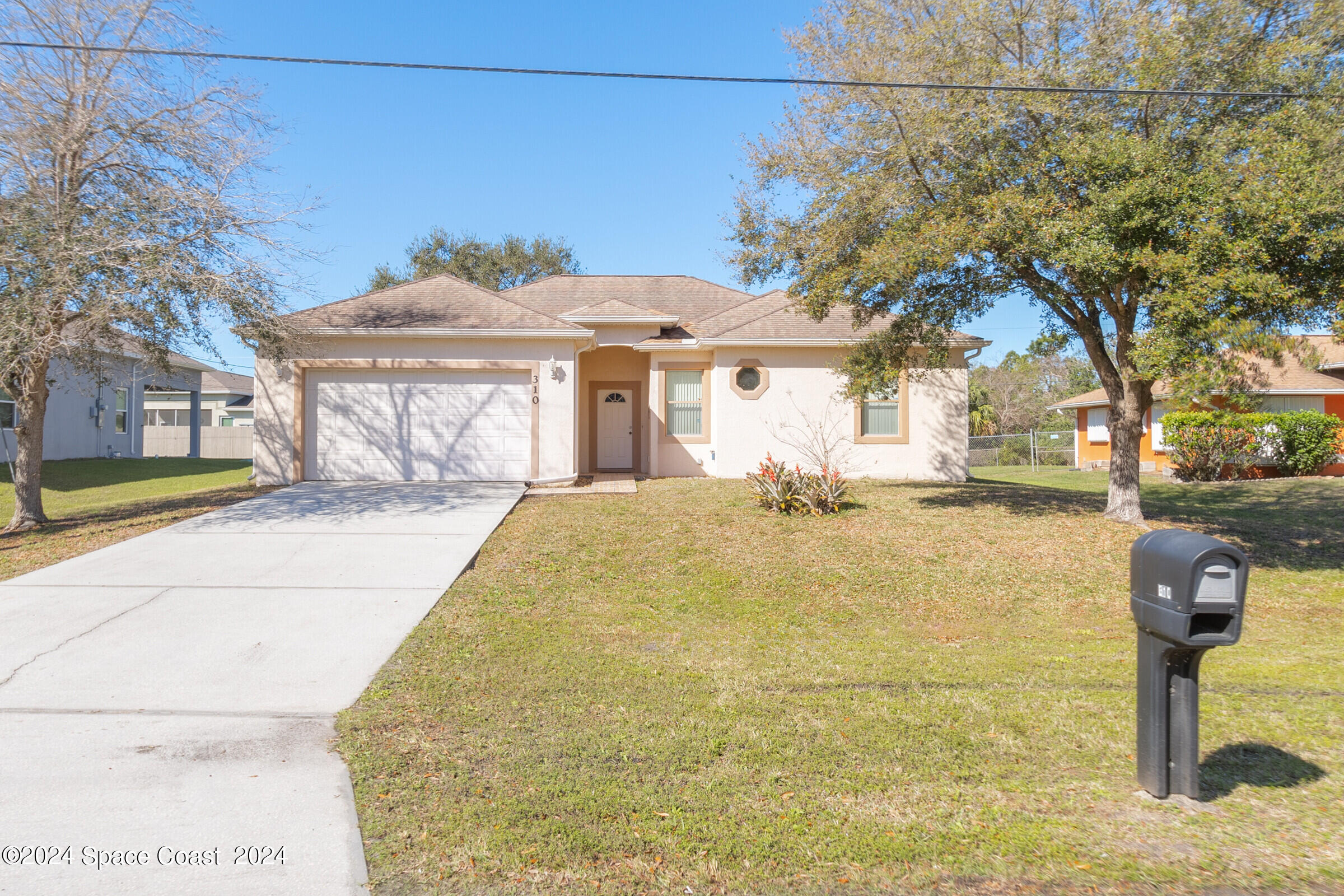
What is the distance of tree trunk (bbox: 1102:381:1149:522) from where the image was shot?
10.7 metres

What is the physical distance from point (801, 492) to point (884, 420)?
5.53 metres

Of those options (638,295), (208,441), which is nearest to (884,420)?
(638,295)

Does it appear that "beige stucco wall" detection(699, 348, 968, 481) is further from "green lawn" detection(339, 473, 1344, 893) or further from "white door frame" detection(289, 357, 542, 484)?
"green lawn" detection(339, 473, 1344, 893)

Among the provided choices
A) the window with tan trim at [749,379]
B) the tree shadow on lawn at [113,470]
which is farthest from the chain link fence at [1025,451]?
the tree shadow on lawn at [113,470]

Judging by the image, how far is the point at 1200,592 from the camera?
11.1 feet

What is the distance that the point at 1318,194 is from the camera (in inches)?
290

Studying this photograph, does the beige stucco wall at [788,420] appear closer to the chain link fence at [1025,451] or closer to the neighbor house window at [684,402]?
the neighbor house window at [684,402]

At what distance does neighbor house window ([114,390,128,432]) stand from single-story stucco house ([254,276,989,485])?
47.1 feet

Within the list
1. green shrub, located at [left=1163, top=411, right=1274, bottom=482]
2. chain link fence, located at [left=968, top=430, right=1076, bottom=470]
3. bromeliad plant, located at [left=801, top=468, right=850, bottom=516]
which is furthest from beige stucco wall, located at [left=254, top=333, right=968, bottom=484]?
chain link fence, located at [left=968, top=430, right=1076, bottom=470]

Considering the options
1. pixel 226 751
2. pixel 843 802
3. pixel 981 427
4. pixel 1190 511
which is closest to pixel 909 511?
pixel 1190 511

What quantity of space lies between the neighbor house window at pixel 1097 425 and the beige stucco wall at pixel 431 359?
19257 millimetres

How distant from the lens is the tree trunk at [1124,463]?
10695 millimetres

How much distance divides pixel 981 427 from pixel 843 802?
108ft

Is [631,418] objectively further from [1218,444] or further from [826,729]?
[1218,444]
